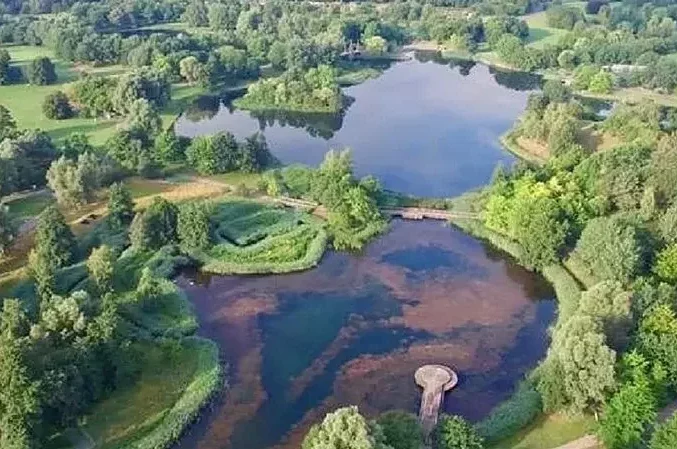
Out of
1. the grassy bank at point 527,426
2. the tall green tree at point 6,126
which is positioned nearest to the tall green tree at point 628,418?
the grassy bank at point 527,426

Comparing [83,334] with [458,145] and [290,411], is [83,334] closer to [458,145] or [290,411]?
[290,411]

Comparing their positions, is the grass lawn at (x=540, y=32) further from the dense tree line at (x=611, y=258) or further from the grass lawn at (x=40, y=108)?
the grass lawn at (x=40, y=108)

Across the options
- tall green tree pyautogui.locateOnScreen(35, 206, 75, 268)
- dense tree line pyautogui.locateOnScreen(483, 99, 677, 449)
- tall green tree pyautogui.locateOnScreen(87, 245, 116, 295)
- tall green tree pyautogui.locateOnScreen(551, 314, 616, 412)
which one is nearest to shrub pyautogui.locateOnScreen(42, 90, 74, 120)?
tall green tree pyautogui.locateOnScreen(35, 206, 75, 268)

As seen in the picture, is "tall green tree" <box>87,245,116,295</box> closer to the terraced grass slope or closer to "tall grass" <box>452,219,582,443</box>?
the terraced grass slope

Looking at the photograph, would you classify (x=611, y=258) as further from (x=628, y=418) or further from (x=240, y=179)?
(x=240, y=179)

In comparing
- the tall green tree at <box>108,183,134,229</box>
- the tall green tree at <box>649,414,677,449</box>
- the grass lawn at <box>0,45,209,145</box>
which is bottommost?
the grass lawn at <box>0,45,209,145</box>
